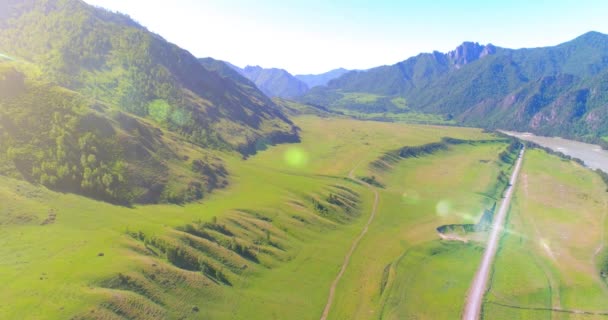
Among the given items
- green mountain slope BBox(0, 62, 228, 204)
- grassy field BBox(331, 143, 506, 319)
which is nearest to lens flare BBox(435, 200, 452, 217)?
grassy field BBox(331, 143, 506, 319)

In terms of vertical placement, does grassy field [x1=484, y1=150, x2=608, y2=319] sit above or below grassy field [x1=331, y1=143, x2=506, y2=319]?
below

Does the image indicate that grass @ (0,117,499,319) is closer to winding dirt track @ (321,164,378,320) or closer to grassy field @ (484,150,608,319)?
winding dirt track @ (321,164,378,320)

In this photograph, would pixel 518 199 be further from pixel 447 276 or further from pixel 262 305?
pixel 262 305

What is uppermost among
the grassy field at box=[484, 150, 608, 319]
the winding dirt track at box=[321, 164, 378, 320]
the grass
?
the grass

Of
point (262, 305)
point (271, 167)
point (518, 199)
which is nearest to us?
point (262, 305)

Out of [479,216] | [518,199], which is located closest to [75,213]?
[479,216]

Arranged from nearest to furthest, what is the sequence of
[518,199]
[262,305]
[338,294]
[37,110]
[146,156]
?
[262,305]
[338,294]
[37,110]
[146,156]
[518,199]

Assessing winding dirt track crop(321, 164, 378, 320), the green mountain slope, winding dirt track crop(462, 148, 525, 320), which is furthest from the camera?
the green mountain slope

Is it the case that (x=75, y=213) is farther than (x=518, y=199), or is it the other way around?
(x=518, y=199)
